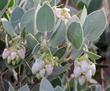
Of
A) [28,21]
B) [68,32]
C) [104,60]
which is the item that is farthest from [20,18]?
[104,60]

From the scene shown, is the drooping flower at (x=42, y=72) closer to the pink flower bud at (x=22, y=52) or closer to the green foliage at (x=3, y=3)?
the pink flower bud at (x=22, y=52)

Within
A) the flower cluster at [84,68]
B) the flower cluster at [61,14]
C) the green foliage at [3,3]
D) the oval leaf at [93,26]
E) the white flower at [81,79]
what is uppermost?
the green foliage at [3,3]

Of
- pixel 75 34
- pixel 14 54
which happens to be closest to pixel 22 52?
pixel 14 54

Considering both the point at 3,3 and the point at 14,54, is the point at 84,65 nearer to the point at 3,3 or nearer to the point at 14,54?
the point at 14,54

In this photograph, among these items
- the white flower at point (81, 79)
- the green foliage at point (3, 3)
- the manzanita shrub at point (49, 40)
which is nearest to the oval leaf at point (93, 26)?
the manzanita shrub at point (49, 40)

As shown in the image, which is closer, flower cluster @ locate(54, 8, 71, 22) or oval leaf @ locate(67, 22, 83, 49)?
oval leaf @ locate(67, 22, 83, 49)

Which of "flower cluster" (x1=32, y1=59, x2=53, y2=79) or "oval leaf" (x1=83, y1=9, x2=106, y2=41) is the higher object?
"oval leaf" (x1=83, y1=9, x2=106, y2=41)

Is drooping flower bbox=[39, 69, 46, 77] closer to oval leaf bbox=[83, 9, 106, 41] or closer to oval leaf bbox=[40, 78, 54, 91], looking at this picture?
oval leaf bbox=[40, 78, 54, 91]

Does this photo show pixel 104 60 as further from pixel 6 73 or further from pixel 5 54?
pixel 5 54

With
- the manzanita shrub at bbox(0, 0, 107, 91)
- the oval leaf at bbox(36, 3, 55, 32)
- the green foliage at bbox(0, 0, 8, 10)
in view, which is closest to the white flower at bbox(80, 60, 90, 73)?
the manzanita shrub at bbox(0, 0, 107, 91)
